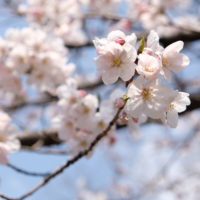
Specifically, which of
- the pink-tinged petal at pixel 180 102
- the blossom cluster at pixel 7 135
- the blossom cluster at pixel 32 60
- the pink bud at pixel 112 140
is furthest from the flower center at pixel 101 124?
the blossom cluster at pixel 32 60

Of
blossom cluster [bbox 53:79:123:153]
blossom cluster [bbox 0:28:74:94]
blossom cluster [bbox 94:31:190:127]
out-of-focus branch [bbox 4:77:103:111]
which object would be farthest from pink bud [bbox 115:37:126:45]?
out-of-focus branch [bbox 4:77:103:111]

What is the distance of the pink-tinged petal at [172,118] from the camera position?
134 cm

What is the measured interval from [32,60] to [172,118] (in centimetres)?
159

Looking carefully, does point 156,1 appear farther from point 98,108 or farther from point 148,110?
point 148,110

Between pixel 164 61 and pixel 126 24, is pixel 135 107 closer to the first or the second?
pixel 164 61

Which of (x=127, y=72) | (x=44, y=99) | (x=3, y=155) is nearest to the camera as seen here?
(x=127, y=72)

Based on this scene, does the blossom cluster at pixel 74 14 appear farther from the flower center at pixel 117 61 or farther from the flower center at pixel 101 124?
the flower center at pixel 117 61

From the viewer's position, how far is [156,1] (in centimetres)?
471

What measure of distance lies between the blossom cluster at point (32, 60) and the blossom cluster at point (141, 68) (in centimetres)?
141

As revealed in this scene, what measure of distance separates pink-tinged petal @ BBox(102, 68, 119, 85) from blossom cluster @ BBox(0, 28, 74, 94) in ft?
4.54

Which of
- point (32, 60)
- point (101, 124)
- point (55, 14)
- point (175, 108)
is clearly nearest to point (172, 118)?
point (175, 108)

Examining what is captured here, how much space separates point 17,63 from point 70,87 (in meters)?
0.54

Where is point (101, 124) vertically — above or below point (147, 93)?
below

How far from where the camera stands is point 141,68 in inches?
49.2
